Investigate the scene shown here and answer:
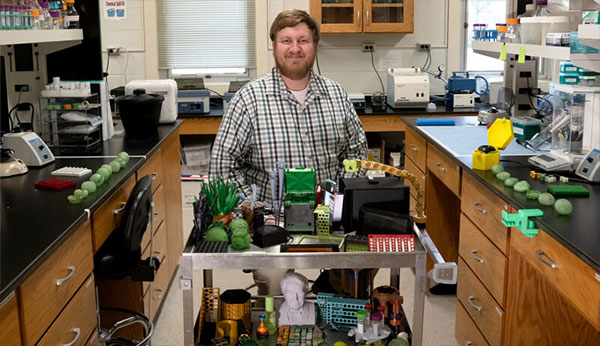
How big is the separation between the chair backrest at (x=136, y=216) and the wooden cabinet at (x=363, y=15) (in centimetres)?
345

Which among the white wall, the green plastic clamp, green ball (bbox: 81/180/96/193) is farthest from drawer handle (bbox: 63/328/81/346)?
the white wall

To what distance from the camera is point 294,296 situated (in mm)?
2283

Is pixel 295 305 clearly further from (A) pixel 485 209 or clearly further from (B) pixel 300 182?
(A) pixel 485 209

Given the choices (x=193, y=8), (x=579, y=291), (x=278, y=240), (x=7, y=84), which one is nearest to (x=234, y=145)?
(x=278, y=240)

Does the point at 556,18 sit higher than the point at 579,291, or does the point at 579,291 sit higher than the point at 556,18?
the point at 556,18

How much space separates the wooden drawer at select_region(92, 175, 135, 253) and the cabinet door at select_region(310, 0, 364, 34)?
10.4 feet

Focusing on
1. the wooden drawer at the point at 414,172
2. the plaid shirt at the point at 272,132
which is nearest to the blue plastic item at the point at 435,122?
the wooden drawer at the point at 414,172

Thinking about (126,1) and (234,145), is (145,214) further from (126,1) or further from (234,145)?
(126,1)

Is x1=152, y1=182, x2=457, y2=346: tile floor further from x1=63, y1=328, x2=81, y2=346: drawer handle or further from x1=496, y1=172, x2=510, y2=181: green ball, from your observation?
x1=63, y1=328, x2=81, y2=346: drawer handle

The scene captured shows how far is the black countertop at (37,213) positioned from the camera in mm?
1729

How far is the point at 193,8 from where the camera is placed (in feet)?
20.1

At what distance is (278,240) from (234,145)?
3.18 ft

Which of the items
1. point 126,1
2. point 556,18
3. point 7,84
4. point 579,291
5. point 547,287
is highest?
point 126,1

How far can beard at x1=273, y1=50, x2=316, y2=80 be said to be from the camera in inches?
119
